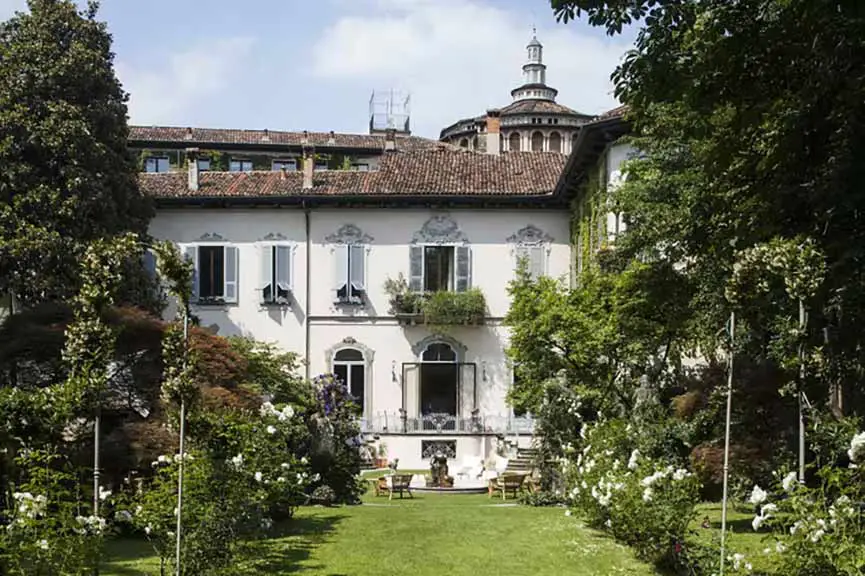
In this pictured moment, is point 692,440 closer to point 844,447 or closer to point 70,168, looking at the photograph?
point 844,447

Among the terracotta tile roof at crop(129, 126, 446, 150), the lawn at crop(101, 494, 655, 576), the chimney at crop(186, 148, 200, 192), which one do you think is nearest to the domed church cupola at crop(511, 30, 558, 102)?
the terracotta tile roof at crop(129, 126, 446, 150)

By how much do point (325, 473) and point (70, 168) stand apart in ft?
31.4

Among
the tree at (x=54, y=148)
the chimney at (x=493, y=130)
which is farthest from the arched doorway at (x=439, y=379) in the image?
the tree at (x=54, y=148)

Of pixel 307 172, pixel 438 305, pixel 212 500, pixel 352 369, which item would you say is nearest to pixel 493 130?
pixel 307 172

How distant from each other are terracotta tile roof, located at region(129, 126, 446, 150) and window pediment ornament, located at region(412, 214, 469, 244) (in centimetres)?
821

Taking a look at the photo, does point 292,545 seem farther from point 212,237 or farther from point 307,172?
point 307,172

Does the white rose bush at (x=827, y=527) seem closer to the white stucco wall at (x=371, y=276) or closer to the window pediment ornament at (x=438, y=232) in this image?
the white stucco wall at (x=371, y=276)

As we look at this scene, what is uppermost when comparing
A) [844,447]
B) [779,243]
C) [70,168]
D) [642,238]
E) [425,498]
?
[70,168]

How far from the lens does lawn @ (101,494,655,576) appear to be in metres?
10.5

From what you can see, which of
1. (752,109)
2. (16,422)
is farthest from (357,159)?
(752,109)

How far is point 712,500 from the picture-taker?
15023 mm

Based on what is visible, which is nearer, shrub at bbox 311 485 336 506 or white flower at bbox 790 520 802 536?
white flower at bbox 790 520 802 536

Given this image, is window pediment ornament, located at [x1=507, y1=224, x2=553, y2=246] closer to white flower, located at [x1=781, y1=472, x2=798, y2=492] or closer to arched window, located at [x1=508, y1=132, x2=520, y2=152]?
white flower, located at [x1=781, y1=472, x2=798, y2=492]

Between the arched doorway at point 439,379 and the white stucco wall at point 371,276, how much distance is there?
351mm
